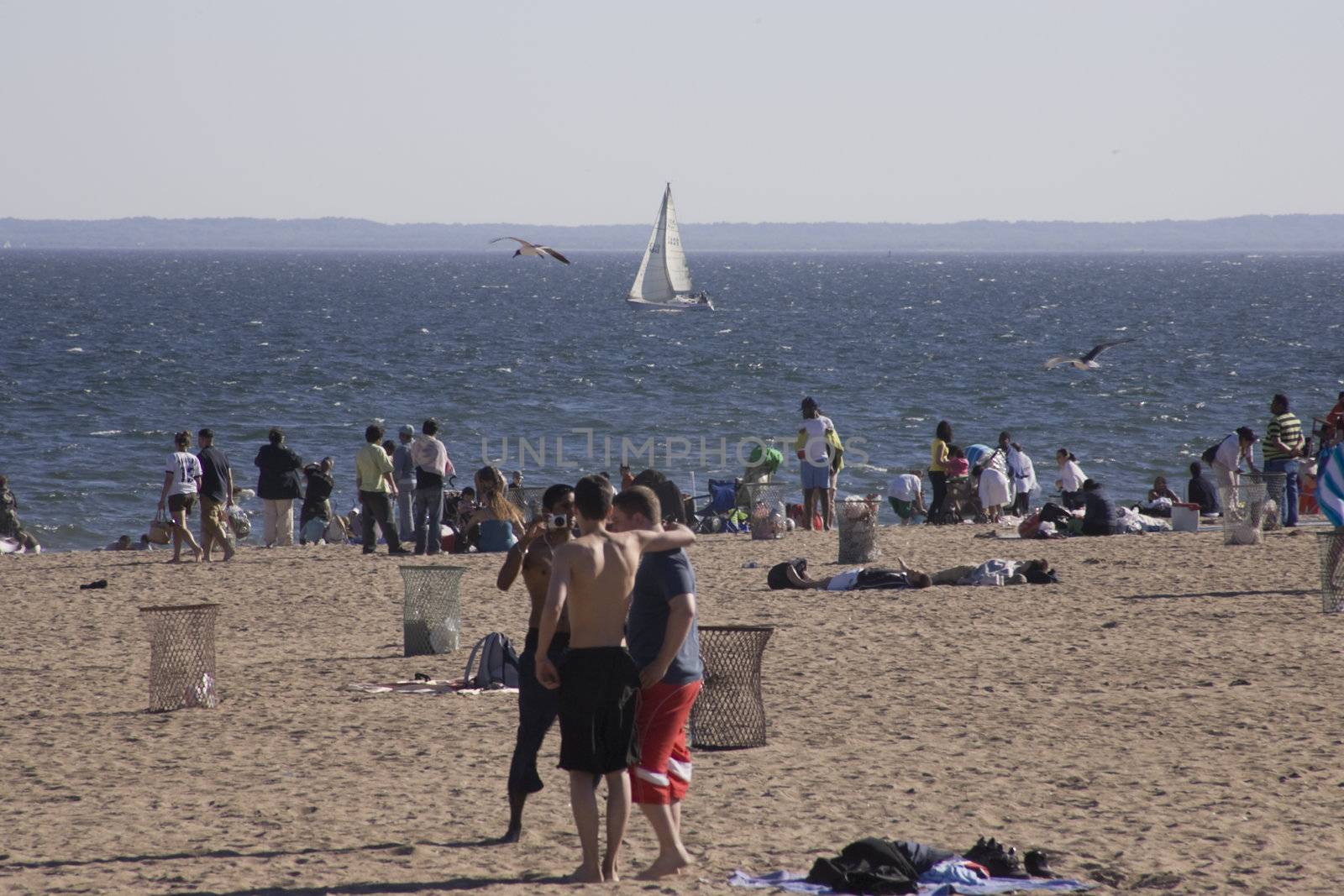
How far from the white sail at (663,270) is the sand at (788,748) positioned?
6409 centimetres

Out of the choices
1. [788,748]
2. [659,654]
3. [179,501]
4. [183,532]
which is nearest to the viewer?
[659,654]

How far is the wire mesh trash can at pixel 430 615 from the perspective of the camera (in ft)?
37.0

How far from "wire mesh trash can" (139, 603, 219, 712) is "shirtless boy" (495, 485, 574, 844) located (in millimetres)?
3301

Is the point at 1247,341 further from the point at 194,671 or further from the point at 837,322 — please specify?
the point at 194,671

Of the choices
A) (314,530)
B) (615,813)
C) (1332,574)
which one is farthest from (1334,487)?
(314,530)

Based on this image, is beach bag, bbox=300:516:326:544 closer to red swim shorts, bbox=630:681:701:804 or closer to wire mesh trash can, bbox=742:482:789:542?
wire mesh trash can, bbox=742:482:789:542

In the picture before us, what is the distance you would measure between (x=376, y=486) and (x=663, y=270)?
62689mm

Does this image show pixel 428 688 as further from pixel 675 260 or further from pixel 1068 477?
pixel 675 260

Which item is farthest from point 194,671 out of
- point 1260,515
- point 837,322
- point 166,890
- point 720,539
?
point 837,322

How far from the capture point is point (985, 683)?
991 cm

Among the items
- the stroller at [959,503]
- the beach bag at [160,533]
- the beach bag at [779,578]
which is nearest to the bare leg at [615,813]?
the beach bag at [779,578]

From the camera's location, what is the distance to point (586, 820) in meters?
6.03

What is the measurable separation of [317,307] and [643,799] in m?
94.7

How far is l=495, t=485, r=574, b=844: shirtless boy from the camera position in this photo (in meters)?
6.62
